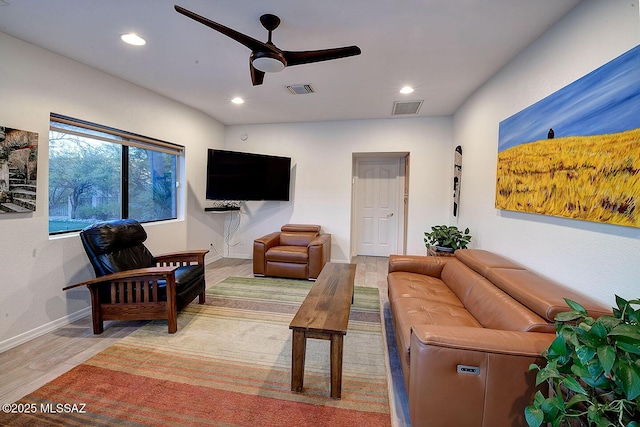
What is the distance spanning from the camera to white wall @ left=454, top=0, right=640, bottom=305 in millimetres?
1375

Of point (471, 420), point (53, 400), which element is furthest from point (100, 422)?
point (471, 420)

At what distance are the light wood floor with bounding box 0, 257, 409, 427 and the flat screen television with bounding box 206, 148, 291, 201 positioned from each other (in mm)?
2151

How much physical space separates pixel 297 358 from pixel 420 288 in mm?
1267

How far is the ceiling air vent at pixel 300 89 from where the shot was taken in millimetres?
3180

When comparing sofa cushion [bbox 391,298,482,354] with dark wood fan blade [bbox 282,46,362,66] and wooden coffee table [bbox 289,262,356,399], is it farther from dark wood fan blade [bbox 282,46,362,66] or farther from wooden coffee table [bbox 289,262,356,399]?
dark wood fan blade [bbox 282,46,362,66]

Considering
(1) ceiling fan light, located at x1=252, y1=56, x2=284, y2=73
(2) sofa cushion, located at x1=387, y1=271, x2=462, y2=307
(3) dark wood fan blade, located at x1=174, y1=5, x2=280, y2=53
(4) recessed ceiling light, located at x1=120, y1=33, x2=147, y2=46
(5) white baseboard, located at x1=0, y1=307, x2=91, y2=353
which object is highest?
(4) recessed ceiling light, located at x1=120, y1=33, x2=147, y2=46

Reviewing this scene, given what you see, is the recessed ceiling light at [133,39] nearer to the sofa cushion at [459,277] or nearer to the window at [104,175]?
the window at [104,175]

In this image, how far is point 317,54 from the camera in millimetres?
1972

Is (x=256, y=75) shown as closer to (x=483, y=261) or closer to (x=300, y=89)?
(x=300, y=89)

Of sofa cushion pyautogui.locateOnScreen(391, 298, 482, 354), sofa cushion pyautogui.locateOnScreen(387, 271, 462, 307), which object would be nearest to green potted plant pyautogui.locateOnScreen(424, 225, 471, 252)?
sofa cushion pyautogui.locateOnScreen(387, 271, 462, 307)

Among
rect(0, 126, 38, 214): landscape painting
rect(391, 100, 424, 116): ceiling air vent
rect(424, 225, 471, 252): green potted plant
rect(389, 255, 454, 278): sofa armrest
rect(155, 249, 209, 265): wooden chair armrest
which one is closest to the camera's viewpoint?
rect(0, 126, 38, 214): landscape painting

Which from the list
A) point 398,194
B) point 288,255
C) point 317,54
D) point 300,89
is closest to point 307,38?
point 317,54

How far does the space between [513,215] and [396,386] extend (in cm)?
175

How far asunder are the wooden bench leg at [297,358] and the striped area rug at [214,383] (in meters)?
0.07
